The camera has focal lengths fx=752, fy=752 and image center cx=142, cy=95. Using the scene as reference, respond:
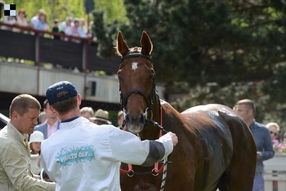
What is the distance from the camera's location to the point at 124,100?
259 inches

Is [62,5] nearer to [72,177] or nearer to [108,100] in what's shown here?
[108,100]

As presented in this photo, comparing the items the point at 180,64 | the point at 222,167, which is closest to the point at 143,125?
the point at 222,167

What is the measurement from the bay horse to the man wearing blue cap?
1.39 meters

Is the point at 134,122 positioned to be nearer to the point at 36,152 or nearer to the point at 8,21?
the point at 36,152

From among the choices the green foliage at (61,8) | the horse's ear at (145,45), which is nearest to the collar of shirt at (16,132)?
the horse's ear at (145,45)

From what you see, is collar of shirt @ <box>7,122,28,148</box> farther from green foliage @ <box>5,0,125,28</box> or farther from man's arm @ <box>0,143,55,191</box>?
green foliage @ <box>5,0,125,28</box>

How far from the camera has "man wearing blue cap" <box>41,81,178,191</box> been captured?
479cm

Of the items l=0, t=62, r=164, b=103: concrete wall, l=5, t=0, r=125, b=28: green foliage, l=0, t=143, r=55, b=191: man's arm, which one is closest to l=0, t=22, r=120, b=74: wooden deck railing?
l=0, t=62, r=164, b=103: concrete wall

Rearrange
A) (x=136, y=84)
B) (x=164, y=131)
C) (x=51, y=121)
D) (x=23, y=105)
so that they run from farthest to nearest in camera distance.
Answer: (x=51, y=121) → (x=164, y=131) → (x=136, y=84) → (x=23, y=105)

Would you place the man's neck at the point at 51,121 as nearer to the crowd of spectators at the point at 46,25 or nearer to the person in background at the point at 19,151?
the person in background at the point at 19,151

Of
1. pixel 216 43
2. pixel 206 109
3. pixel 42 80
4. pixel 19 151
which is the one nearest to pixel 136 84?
pixel 19 151

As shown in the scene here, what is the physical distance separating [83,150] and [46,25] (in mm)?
17181

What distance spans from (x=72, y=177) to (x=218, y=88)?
15676mm

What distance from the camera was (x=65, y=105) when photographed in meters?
4.88
